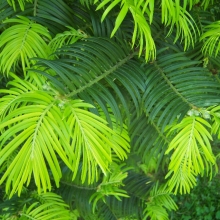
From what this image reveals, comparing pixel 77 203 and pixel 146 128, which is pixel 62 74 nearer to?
pixel 146 128

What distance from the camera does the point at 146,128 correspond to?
0.90 metres

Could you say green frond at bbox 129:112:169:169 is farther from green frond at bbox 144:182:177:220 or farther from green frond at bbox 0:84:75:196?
green frond at bbox 0:84:75:196

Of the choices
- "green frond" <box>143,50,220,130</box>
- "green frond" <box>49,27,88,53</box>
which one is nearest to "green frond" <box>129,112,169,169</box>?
"green frond" <box>143,50,220,130</box>

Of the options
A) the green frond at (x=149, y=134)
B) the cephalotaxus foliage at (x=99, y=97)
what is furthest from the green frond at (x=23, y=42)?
the green frond at (x=149, y=134)

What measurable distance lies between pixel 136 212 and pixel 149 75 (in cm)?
60

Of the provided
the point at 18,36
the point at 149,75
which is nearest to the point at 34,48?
the point at 18,36

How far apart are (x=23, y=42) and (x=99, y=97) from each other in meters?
0.29

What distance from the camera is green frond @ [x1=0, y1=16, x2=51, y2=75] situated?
770mm

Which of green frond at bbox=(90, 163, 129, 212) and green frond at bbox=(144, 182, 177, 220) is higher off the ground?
green frond at bbox=(90, 163, 129, 212)

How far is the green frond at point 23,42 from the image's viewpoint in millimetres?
770

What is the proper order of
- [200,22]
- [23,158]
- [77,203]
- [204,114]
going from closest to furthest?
[23,158], [204,114], [200,22], [77,203]

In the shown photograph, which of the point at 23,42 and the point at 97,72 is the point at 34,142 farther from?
the point at 23,42

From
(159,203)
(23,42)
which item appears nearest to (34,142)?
(23,42)

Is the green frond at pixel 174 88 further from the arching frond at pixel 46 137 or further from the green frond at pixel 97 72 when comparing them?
the arching frond at pixel 46 137
